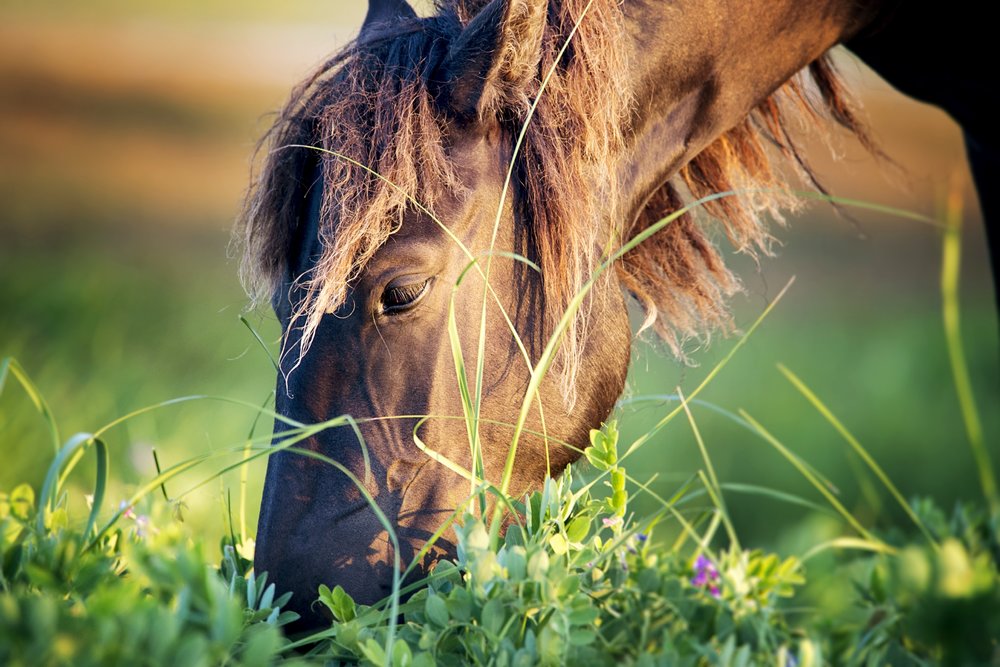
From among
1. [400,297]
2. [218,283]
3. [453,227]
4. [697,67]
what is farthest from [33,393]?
[218,283]

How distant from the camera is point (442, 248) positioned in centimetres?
122

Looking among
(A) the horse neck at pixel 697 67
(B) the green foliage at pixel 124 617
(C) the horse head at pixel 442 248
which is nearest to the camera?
(B) the green foliage at pixel 124 617

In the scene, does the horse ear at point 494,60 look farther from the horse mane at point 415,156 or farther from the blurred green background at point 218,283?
the blurred green background at point 218,283

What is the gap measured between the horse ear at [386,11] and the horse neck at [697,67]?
40 cm

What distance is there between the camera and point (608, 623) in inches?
34.3

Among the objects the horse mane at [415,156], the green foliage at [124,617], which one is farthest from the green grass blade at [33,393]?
the horse mane at [415,156]

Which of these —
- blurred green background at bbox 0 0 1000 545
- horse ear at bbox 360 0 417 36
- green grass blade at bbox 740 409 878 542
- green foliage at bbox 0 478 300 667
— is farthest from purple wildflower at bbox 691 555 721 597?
horse ear at bbox 360 0 417 36

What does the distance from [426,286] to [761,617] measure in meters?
0.63

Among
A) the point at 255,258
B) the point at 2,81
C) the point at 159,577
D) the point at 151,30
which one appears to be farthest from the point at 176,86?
the point at 159,577

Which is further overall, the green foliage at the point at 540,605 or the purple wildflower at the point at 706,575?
the purple wildflower at the point at 706,575

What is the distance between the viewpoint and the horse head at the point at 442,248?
1144mm

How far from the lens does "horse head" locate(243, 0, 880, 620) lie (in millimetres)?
1144

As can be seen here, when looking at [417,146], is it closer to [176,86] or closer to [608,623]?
[608,623]

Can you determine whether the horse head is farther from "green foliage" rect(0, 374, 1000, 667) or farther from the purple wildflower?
the purple wildflower
